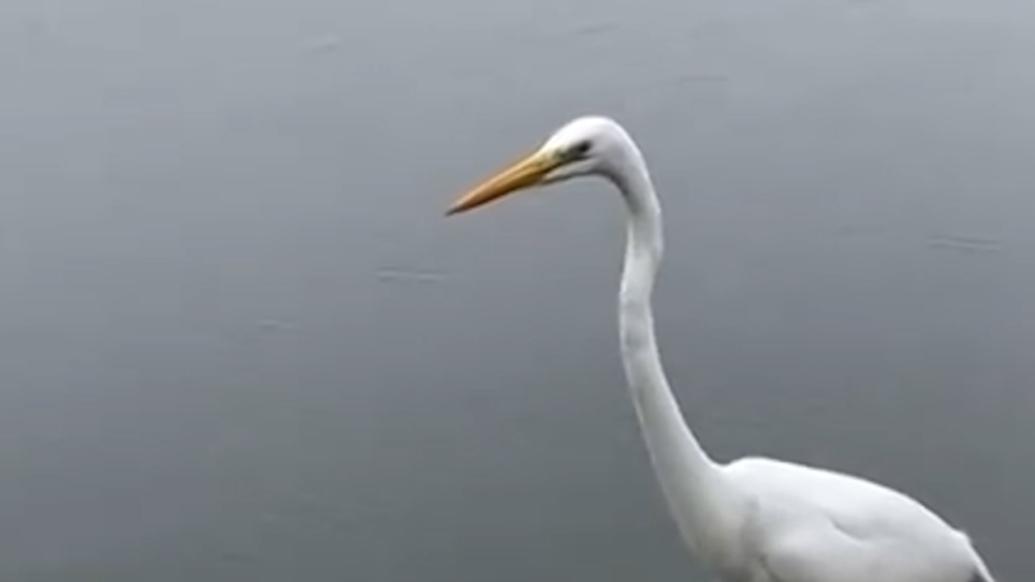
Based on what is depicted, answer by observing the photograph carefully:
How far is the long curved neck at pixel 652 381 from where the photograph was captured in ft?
3.89

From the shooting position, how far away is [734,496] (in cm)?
130

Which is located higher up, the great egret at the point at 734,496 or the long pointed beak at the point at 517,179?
the long pointed beak at the point at 517,179

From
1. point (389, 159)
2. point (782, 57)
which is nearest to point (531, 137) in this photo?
point (389, 159)

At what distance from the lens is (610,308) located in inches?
60.7

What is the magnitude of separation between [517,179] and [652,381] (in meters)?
0.18

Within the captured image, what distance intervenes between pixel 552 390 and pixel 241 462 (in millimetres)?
291

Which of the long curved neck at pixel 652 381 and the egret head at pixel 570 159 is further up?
the egret head at pixel 570 159

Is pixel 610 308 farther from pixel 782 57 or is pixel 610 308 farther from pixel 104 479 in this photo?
pixel 104 479

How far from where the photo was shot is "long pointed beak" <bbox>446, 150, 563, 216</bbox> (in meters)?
1.15

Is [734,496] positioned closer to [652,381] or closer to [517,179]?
[652,381]

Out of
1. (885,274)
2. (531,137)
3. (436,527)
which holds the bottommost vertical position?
(436,527)

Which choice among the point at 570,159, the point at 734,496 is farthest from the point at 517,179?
the point at 734,496

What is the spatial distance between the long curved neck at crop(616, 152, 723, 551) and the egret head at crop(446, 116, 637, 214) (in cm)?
1

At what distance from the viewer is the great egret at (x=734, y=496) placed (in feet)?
3.83
